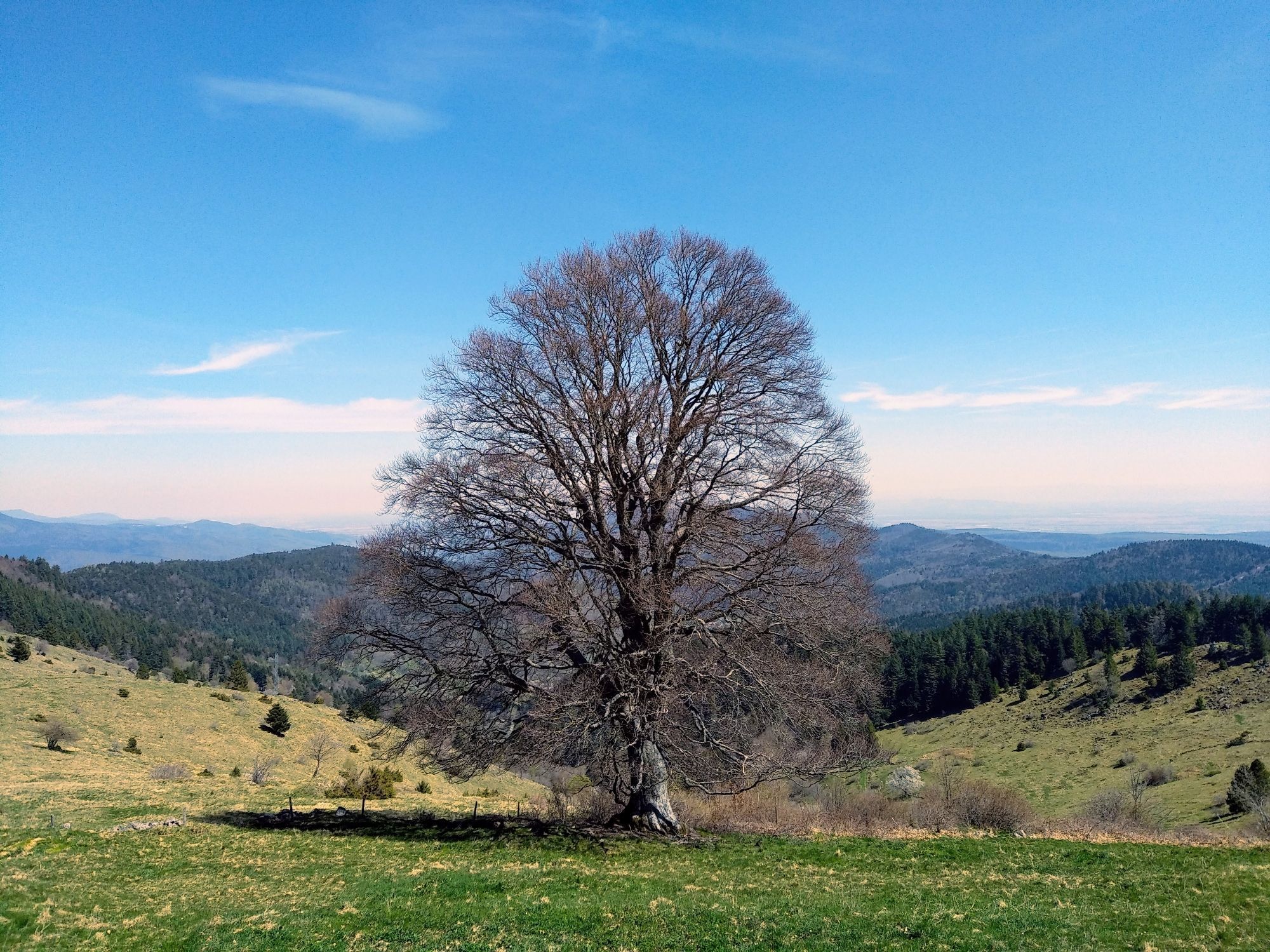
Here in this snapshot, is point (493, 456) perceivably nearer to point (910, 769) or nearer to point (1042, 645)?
point (910, 769)

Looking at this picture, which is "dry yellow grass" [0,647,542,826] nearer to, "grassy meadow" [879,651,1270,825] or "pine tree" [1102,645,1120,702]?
"grassy meadow" [879,651,1270,825]

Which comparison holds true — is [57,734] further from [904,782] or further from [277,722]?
[904,782]

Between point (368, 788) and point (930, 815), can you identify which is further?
point (368, 788)

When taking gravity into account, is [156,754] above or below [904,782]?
above

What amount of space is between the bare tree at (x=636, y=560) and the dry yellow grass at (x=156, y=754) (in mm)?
2667

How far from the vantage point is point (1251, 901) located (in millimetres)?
10031

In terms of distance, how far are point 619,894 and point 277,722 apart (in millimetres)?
45649

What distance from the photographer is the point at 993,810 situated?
19.8 metres

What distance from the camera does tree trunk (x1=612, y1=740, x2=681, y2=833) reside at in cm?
1312

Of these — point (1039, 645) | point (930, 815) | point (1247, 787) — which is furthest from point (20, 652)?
point (1039, 645)

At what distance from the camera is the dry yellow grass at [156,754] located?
1952 centimetres

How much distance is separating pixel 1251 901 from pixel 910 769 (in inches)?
1576

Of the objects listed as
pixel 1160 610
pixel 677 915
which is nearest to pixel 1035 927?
pixel 677 915

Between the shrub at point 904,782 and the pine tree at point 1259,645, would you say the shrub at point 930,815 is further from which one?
the pine tree at point 1259,645
